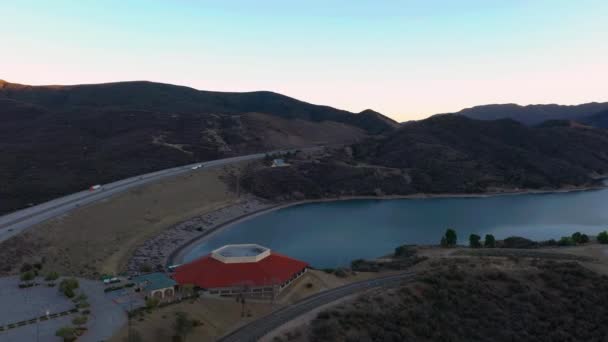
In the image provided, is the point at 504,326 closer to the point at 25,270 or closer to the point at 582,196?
the point at 25,270

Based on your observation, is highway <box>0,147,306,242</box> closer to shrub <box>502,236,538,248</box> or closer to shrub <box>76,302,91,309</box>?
shrub <box>76,302,91,309</box>

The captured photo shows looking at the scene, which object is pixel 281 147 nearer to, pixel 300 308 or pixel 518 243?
pixel 518 243

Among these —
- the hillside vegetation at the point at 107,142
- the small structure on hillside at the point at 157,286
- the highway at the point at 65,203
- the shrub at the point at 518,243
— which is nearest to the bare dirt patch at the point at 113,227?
the highway at the point at 65,203

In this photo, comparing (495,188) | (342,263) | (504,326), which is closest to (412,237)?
(342,263)

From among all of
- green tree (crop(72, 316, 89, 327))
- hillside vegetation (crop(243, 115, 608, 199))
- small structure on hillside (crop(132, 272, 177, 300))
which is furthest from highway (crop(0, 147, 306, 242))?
green tree (crop(72, 316, 89, 327))


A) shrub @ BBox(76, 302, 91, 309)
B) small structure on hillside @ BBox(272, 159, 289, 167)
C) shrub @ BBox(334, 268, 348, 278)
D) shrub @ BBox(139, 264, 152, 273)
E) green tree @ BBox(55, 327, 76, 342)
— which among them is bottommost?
shrub @ BBox(139, 264, 152, 273)

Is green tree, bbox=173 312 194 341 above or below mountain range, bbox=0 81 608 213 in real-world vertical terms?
below
